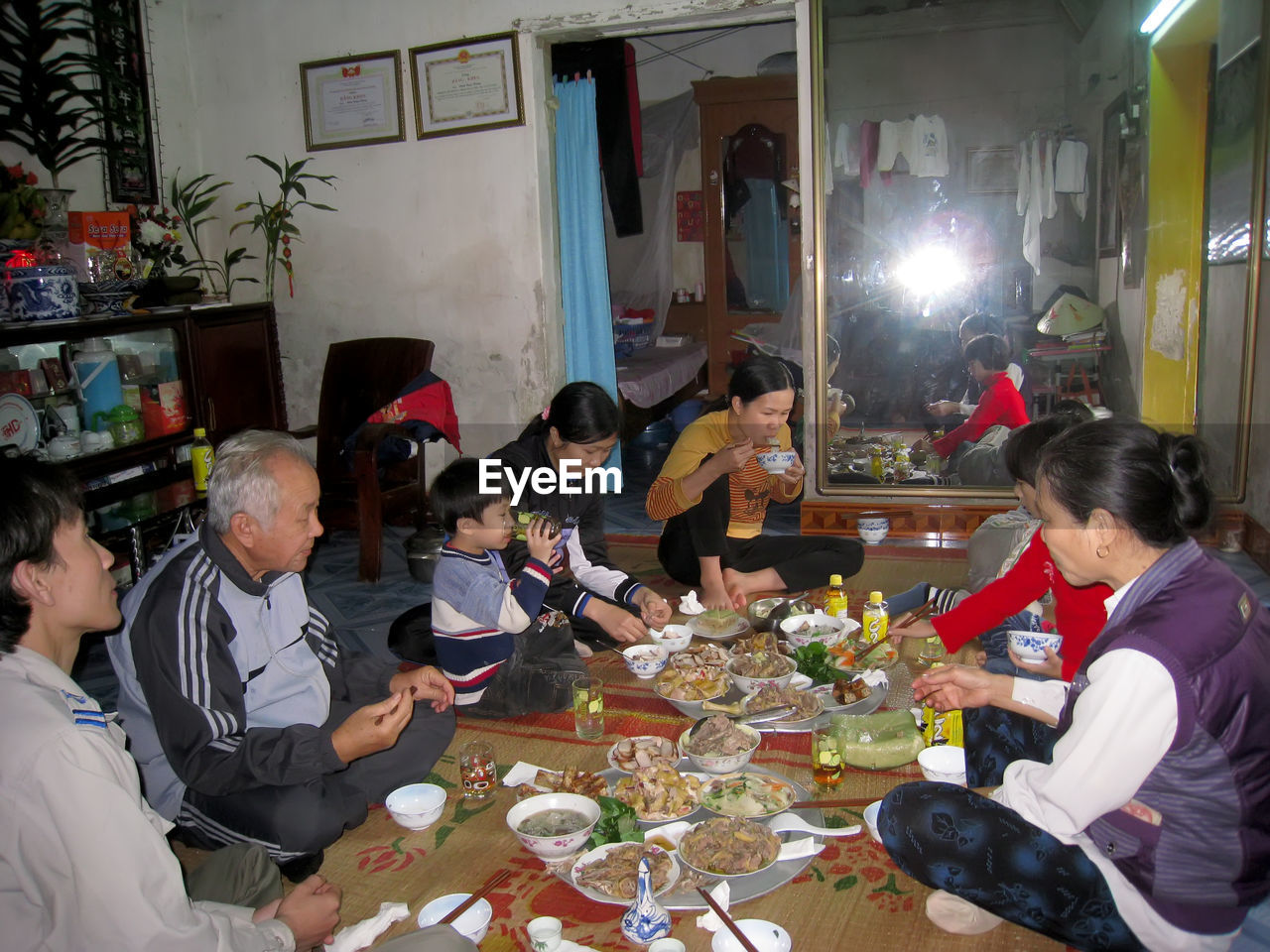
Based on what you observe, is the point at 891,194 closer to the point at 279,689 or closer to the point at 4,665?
the point at 279,689

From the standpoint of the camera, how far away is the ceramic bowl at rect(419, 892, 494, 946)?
1759 millimetres

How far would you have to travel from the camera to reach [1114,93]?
14.4ft

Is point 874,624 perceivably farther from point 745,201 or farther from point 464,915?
point 745,201

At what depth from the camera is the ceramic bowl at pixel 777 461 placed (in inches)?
138

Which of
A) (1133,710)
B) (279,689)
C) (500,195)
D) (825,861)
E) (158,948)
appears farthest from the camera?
(500,195)

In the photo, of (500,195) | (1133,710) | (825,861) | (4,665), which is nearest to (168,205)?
(500,195)

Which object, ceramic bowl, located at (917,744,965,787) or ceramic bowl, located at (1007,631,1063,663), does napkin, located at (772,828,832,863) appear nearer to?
ceramic bowl, located at (917,744,965,787)

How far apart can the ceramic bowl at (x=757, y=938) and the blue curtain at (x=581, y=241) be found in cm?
354

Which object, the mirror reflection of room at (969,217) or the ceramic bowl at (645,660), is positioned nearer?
the ceramic bowl at (645,660)

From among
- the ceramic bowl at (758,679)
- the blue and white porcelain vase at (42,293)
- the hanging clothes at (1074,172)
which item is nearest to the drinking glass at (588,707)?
the ceramic bowl at (758,679)

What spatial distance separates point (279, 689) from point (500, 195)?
352 centimetres

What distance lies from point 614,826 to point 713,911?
0.93ft

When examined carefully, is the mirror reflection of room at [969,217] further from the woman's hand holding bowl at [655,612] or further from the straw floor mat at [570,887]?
the straw floor mat at [570,887]

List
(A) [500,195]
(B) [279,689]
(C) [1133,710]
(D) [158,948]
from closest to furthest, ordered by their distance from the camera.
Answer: (D) [158,948] → (C) [1133,710] → (B) [279,689] → (A) [500,195]
